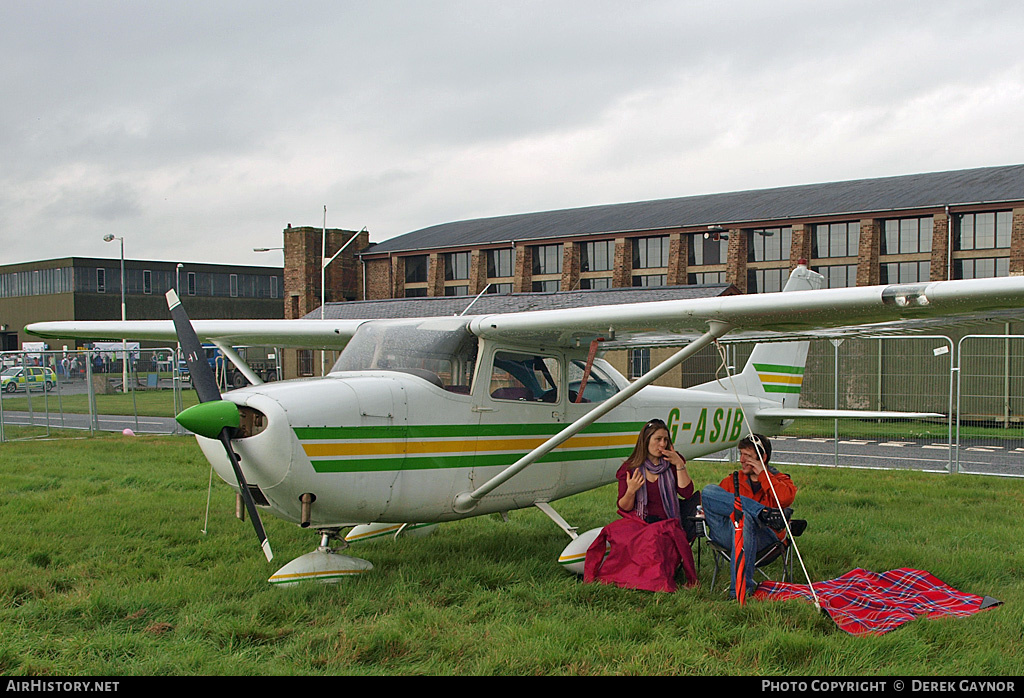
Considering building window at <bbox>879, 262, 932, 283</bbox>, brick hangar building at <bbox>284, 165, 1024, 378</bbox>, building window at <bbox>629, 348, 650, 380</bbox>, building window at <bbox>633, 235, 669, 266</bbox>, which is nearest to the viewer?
building window at <bbox>629, 348, 650, 380</bbox>

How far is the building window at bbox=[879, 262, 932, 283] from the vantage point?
29547mm

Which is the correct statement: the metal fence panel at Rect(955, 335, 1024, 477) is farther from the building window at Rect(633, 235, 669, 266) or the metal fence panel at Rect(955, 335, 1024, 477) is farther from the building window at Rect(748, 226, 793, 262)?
the building window at Rect(633, 235, 669, 266)

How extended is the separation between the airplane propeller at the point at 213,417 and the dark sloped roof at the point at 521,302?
18.5m

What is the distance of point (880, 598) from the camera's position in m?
5.59

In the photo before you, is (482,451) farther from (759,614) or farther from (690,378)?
(690,378)

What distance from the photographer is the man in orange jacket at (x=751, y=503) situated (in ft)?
19.1

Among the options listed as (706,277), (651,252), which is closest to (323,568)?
(706,277)

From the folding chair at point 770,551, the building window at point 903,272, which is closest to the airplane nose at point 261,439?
the folding chair at point 770,551

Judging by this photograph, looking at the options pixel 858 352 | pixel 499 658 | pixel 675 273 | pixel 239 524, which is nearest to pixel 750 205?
pixel 675 273

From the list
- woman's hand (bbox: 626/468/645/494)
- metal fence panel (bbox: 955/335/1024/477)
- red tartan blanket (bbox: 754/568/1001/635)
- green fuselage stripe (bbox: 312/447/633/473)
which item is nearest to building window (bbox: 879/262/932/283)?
metal fence panel (bbox: 955/335/1024/477)

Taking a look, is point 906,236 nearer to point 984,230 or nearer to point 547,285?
point 984,230

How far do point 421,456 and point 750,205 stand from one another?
31.7 metres

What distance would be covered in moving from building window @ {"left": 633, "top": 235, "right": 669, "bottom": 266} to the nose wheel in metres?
29.9

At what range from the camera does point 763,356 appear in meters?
9.93
